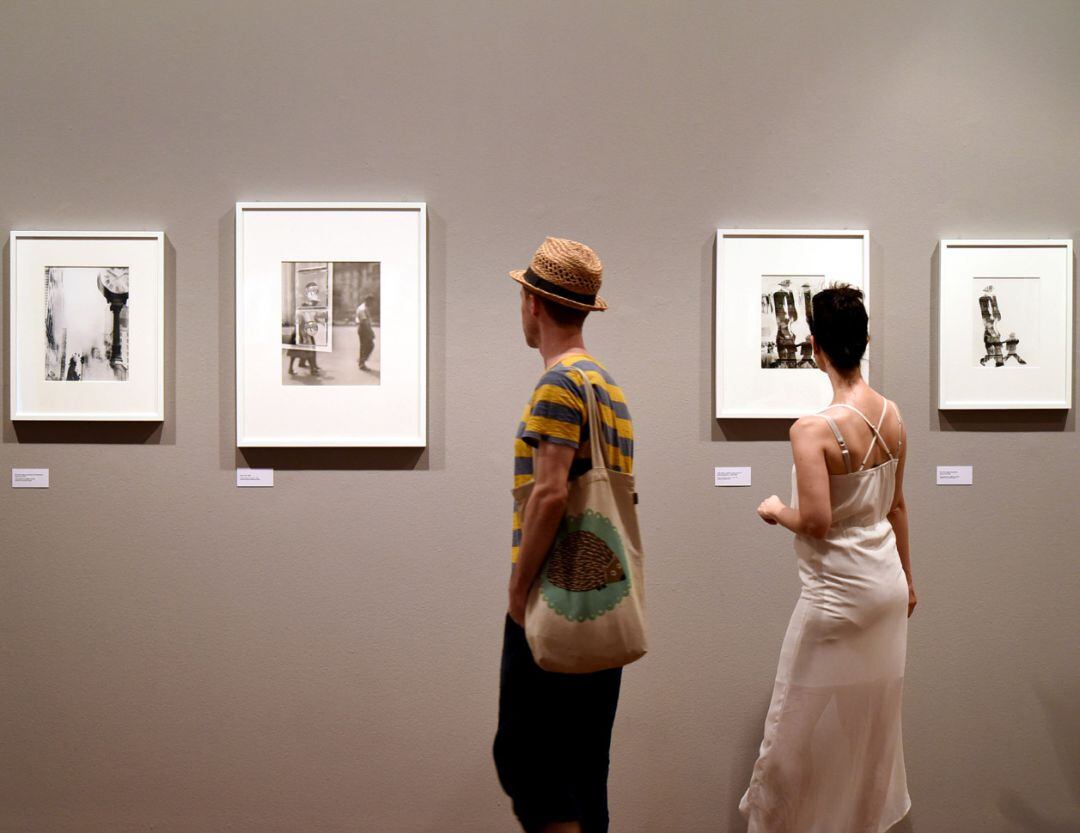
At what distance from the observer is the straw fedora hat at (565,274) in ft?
7.11

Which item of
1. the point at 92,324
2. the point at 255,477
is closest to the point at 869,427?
the point at 255,477

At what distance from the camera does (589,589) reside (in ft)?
6.59

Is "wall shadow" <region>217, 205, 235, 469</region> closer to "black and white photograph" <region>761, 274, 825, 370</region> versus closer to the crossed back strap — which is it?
"black and white photograph" <region>761, 274, 825, 370</region>

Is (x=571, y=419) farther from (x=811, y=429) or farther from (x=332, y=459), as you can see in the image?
(x=332, y=459)

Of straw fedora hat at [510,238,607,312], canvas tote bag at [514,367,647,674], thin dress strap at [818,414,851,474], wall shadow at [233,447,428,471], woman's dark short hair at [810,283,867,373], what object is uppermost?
straw fedora hat at [510,238,607,312]

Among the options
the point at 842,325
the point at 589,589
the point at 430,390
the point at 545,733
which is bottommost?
the point at 545,733

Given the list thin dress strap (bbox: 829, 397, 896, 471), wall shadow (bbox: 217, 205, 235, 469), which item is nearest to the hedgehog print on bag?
thin dress strap (bbox: 829, 397, 896, 471)

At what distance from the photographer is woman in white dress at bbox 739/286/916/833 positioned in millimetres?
2443

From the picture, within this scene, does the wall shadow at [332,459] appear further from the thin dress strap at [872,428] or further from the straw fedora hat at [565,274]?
the thin dress strap at [872,428]

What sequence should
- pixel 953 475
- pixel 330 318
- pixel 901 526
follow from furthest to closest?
pixel 953 475
pixel 330 318
pixel 901 526

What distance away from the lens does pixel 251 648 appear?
3.24 m

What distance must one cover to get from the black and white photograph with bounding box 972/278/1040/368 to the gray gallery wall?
20cm

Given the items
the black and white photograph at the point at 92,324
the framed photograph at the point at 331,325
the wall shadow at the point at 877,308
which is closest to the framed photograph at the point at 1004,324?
the wall shadow at the point at 877,308

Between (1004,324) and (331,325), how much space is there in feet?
8.70
